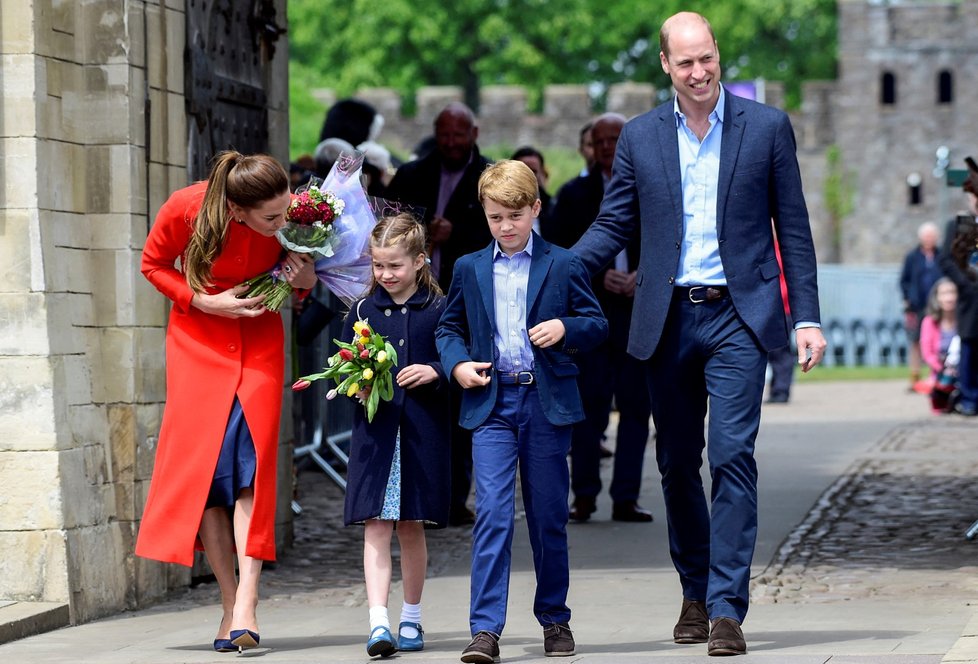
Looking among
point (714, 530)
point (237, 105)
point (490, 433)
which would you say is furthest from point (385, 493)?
point (237, 105)

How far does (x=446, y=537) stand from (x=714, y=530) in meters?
3.60

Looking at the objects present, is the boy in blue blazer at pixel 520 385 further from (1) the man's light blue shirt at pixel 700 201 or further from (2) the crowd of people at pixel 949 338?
(2) the crowd of people at pixel 949 338

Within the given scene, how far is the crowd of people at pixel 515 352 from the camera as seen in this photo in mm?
6434

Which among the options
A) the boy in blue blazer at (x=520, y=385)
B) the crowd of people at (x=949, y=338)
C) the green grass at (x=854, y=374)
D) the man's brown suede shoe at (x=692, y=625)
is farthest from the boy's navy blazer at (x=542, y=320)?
the green grass at (x=854, y=374)

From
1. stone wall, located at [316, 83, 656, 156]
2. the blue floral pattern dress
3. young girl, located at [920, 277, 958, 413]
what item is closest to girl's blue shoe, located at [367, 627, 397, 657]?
the blue floral pattern dress

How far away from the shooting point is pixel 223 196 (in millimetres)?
6711

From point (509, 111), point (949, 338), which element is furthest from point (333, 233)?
point (509, 111)

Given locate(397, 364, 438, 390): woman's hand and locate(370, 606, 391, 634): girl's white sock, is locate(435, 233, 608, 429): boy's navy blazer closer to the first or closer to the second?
locate(397, 364, 438, 390): woman's hand

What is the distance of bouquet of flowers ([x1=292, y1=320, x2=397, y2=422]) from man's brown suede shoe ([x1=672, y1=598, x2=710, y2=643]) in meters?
1.22

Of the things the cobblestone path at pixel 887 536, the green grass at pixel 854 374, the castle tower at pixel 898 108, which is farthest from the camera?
the castle tower at pixel 898 108

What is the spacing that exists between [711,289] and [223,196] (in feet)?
5.45

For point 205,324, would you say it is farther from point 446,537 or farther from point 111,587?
point 446,537

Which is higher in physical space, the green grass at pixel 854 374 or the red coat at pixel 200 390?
the red coat at pixel 200 390

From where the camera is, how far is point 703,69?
21.2 feet
